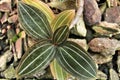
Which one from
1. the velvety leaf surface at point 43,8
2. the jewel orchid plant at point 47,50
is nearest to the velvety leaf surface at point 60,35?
the jewel orchid plant at point 47,50

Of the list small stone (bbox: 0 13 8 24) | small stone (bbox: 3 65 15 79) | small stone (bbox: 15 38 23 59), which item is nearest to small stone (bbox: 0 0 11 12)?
small stone (bbox: 0 13 8 24)

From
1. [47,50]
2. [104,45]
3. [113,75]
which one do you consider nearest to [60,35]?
[47,50]

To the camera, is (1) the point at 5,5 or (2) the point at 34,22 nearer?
(2) the point at 34,22

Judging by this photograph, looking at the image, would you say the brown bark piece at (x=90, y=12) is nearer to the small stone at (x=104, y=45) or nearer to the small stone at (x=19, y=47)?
the small stone at (x=104, y=45)

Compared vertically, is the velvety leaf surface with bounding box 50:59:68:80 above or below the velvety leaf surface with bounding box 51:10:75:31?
below

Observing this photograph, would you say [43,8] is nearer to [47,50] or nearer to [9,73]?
[47,50]

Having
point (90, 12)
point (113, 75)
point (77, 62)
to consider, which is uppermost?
point (90, 12)

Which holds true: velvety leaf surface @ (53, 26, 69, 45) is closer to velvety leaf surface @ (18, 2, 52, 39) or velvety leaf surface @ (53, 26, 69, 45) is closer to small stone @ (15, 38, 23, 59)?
velvety leaf surface @ (18, 2, 52, 39)
